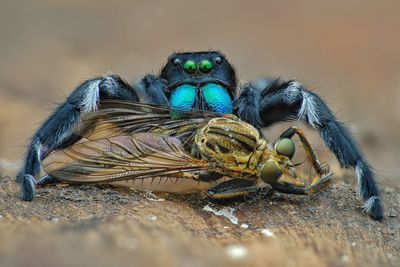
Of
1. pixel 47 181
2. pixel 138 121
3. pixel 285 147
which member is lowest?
pixel 47 181

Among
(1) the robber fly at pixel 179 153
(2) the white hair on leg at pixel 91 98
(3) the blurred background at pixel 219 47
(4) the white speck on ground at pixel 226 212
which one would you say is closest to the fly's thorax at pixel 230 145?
(1) the robber fly at pixel 179 153

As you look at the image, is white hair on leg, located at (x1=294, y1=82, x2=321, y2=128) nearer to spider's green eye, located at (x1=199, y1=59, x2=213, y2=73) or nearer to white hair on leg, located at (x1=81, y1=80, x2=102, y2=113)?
spider's green eye, located at (x1=199, y1=59, x2=213, y2=73)

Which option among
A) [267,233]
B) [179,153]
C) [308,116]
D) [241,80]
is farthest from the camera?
[241,80]

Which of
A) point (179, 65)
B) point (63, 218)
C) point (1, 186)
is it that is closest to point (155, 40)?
point (179, 65)

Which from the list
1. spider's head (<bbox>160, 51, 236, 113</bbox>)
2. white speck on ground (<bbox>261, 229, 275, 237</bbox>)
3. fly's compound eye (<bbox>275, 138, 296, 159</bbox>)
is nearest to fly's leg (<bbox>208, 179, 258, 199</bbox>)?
fly's compound eye (<bbox>275, 138, 296, 159</bbox>)

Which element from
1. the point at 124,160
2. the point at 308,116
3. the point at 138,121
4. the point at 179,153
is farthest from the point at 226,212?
the point at 308,116

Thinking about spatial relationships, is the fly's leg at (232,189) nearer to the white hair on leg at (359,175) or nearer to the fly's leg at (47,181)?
the white hair on leg at (359,175)

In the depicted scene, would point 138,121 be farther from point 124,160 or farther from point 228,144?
point 228,144
